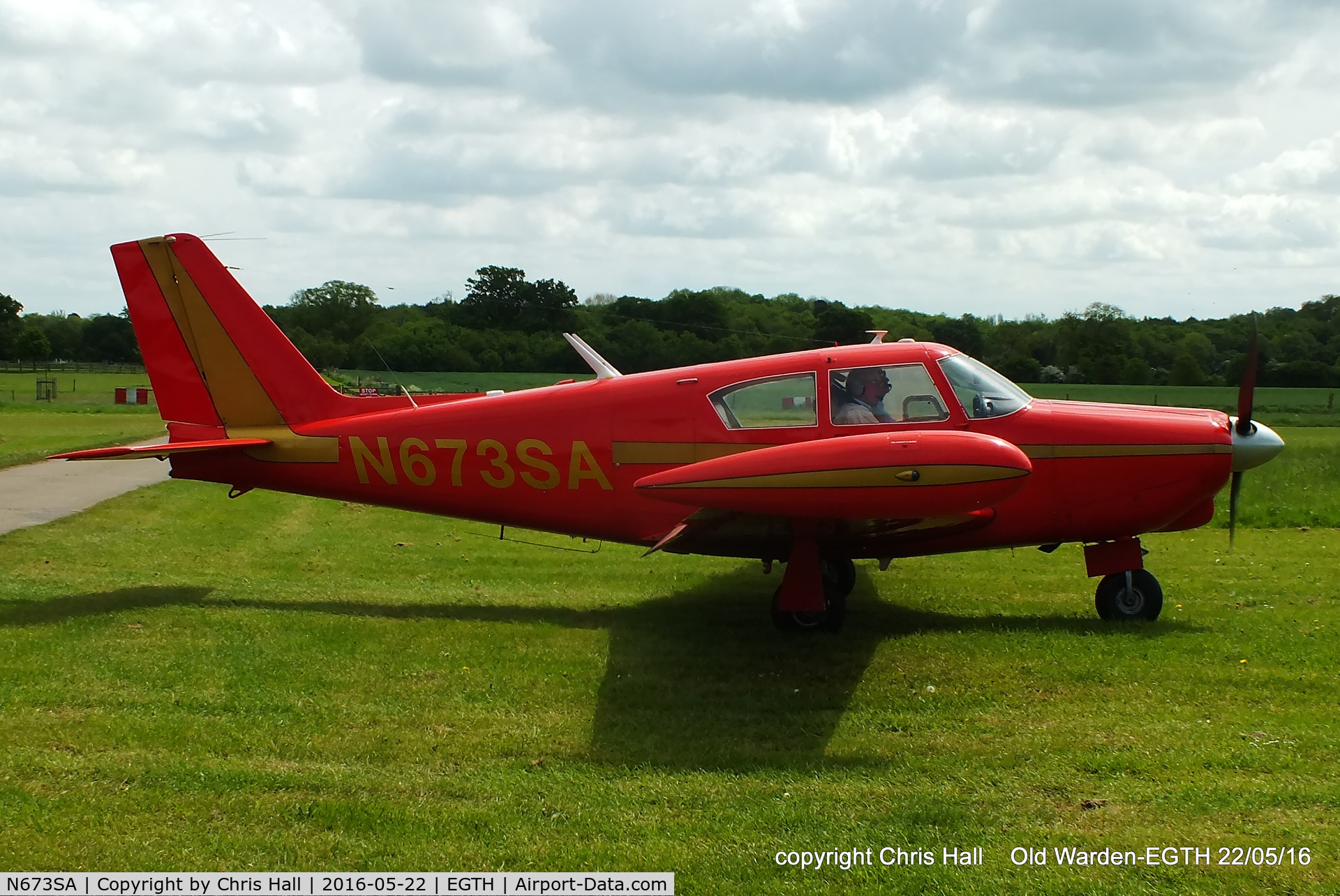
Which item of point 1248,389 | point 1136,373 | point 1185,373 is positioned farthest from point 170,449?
point 1185,373

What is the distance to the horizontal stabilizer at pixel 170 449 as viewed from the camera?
8977mm

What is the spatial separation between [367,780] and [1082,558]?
32.2 ft

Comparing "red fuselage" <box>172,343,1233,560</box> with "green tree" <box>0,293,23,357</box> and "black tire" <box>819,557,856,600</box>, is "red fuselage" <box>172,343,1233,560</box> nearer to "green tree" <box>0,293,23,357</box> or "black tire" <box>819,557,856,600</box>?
"black tire" <box>819,557,856,600</box>

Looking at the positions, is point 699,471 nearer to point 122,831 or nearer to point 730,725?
point 730,725

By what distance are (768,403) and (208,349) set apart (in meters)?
Result: 5.30

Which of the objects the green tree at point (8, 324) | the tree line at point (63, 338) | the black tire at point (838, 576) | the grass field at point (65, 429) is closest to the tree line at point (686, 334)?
the black tire at point (838, 576)

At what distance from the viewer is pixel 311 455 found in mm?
9969

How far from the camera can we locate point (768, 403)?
8.91 meters

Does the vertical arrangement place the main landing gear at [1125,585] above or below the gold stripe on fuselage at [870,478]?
below

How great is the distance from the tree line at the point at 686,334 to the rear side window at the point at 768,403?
340 centimetres

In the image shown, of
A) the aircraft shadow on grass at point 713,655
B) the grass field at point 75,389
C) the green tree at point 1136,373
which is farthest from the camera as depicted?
the grass field at point 75,389

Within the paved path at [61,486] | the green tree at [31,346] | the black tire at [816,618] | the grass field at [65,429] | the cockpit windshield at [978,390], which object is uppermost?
the green tree at [31,346]

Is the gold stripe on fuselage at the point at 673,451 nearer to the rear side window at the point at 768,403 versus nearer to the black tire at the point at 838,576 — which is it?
the rear side window at the point at 768,403

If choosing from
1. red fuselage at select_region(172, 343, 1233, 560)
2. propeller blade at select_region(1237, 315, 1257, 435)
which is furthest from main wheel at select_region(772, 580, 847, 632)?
propeller blade at select_region(1237, 315, 1257, 435)
